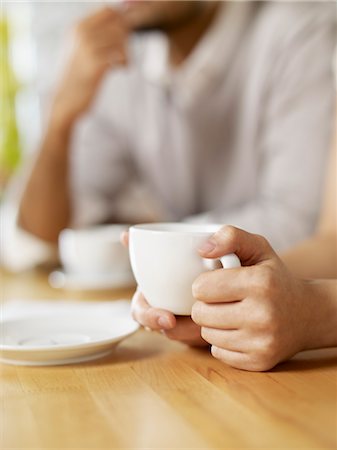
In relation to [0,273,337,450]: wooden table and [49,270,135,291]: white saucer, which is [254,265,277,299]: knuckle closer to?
[0,273,337,450]: wooden table

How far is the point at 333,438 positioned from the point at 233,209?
143 centimetres

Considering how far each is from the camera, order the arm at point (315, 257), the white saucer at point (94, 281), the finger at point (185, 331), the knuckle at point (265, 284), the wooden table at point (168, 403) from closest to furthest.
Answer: the wooden table at point (168, 403)
the knuckle at point (265, 284)
the finger at point (185, 331)
the arm at point (315, 257)
the white saucer at point (94, 281)

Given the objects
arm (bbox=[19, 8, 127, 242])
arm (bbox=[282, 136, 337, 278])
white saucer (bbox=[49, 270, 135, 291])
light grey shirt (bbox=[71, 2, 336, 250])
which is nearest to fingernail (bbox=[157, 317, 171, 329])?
arm (bbox=[282, 136, 337, 278])

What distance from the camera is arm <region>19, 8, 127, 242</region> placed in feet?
6.15

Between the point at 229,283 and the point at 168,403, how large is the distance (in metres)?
0.12

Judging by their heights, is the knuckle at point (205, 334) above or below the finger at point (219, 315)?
below

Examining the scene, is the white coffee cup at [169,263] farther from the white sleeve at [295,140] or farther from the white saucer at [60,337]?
the white sleeve at [295,140]

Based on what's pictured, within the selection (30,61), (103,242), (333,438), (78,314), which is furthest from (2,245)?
(30,61)

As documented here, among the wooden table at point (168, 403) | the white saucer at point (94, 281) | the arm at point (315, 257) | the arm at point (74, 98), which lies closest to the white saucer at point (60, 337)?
the wooden table at point (168, 403)

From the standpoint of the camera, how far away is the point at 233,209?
1932 millimetres

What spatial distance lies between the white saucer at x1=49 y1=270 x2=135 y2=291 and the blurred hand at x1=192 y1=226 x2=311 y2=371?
2.04 ft

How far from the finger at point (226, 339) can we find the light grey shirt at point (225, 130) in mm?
801

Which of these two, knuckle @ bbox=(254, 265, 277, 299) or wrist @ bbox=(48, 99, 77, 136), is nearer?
knuckle @ bbox=(254, 265, 277, 299)

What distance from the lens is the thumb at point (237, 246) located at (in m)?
0.66
